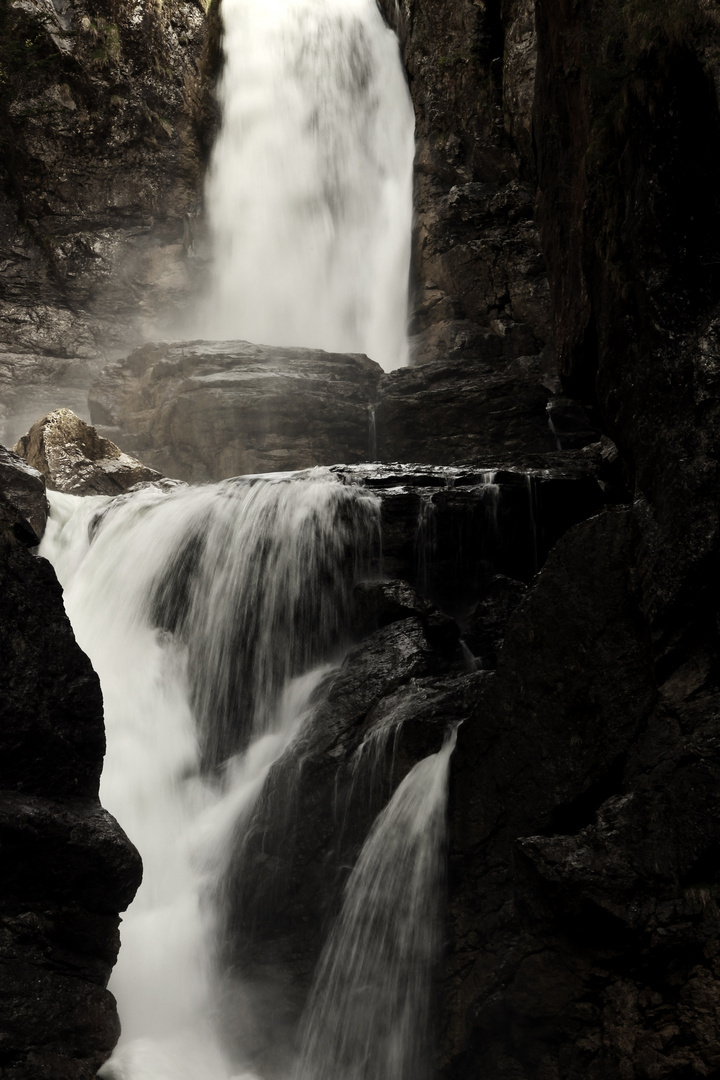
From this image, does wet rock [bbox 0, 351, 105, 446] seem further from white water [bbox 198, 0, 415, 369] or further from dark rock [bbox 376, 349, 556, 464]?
dark rock [bbox 376, 349, 556, 464]

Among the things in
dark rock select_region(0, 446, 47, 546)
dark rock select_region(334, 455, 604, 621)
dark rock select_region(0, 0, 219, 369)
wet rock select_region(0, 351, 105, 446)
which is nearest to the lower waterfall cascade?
dark rock select_region(334, 455, 604, 621)

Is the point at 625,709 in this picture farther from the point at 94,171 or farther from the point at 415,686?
the point at 94,171

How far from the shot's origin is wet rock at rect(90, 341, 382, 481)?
15.1 metres

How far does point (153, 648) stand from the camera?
8.95 m

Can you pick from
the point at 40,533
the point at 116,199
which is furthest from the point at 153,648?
the point at 116,199

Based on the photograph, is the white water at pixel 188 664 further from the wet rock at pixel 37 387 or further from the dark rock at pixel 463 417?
the wet rock at pixel 37 387

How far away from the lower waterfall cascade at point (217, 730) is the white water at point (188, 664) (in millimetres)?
17

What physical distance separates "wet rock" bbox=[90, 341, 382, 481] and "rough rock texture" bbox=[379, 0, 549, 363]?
9.01 ft

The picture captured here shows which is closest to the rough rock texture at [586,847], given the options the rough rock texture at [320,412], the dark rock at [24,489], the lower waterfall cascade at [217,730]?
the lower waterfall cascade at [217,730]

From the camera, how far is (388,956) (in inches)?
197

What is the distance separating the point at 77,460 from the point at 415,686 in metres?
9.50

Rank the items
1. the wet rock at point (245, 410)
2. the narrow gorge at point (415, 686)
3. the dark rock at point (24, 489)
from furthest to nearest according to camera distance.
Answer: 1. the wet rock at point (245, 410)
2. the dark rock at point (24, 489)
3. the narrow gorge at point (415, 686)

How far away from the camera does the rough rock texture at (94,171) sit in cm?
2130

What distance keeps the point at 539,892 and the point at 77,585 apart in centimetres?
797
